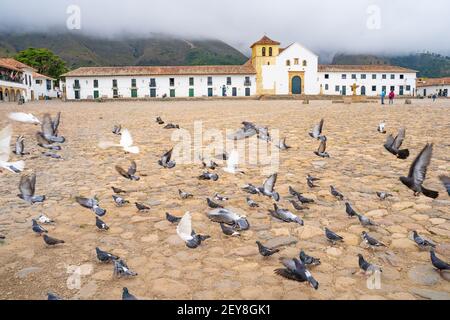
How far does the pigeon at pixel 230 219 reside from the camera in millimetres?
4395

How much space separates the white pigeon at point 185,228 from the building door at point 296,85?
226 ft

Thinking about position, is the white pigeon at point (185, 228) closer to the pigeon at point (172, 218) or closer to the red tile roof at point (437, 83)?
the pigeon at point (172, 218)

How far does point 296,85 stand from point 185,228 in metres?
70.0

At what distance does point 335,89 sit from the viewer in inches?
2921

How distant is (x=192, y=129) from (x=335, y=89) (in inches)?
2583

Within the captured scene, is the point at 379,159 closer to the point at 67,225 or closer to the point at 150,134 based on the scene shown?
the point at 67,225

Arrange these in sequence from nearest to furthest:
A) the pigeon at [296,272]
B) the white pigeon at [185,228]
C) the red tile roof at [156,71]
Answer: the pigeon at [296,272], the white pigeon at [185,228], the red tile roof at [156,71]

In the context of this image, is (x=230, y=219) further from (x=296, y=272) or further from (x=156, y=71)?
(x=156, y=71)

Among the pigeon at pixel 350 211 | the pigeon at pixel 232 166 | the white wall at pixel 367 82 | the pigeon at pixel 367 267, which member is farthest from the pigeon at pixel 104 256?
the white wall at pixel 367 82

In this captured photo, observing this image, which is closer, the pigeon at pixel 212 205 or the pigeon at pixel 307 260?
the pigeon at pixel 307 260

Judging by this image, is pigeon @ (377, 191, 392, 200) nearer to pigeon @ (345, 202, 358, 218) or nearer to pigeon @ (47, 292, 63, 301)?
pigeon @ (345, 202, 358, 218)

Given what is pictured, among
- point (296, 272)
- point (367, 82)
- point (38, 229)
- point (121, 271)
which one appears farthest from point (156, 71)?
point (296, 272)

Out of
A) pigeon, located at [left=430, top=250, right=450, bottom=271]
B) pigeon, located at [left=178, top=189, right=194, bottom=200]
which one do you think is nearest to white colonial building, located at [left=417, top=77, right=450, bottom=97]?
pigeon, located at [left=178, top=189, right=194, bottom=200]
